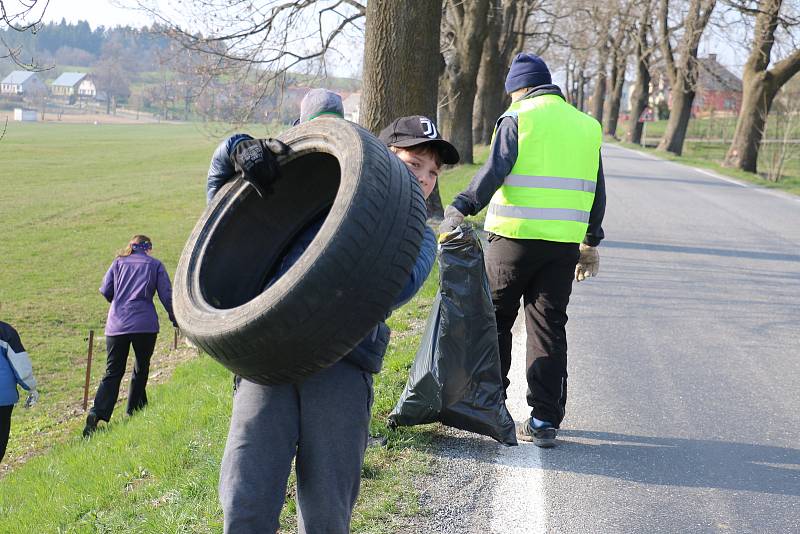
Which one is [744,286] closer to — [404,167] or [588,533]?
[588,533]

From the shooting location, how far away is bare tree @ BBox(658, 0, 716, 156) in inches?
1362

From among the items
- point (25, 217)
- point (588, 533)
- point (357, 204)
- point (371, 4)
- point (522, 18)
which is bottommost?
point (25, 217)

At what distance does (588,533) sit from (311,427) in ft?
5.46

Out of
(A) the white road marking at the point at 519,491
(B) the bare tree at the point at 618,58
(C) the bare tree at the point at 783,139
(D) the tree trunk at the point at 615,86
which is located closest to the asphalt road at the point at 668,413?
(A) the white road marking at the point at 519,491

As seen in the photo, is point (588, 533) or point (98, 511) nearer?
point (588, 533)

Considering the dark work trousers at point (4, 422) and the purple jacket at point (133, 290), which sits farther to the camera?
the purple jacket at point (133, 290)

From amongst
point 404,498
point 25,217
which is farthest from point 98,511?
point 25,217

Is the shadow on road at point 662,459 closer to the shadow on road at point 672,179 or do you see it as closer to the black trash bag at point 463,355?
the black trash bag at point 463,355

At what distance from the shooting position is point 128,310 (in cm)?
836

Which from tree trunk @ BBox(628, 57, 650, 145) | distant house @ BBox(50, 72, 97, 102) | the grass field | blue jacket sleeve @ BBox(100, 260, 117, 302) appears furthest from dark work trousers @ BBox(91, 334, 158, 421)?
distant house @ BBox(50, 72, 97, 102)

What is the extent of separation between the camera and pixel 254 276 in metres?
3.14

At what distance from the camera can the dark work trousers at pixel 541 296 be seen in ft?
16.1

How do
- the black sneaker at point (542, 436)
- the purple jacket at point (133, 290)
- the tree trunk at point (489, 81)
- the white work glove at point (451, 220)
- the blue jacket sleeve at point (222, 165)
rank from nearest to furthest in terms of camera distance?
the blue jacket sleeve at point (222, 165)
the white work glove at point (451, 220)
the black sneaker at point (542, 436)
the purple jacket at point (133, 290)
the tree trunk at point (489, 81)

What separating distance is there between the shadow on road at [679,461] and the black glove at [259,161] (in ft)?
8.06
